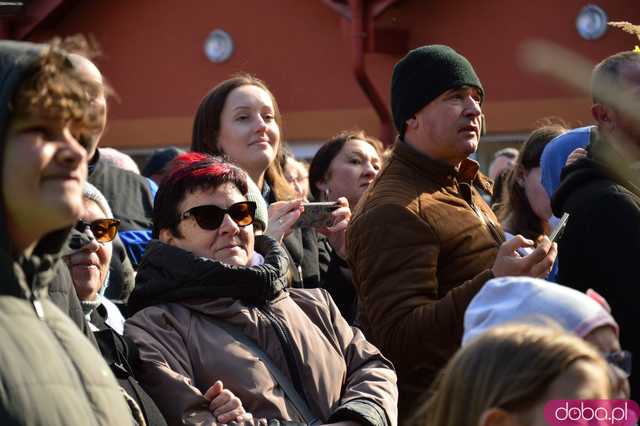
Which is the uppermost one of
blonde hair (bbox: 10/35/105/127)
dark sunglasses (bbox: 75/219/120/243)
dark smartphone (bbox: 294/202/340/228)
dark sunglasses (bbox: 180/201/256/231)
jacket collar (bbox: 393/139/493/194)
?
blonde hair (bbox: 10/35/105/127)

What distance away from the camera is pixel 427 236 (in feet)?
13.7

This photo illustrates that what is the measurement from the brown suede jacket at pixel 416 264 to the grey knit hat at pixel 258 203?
0.34 metres

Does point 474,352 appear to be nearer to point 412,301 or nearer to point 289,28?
point 412,301

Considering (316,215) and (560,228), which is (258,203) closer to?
(316,215)

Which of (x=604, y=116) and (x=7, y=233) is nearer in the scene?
(x=7, y=233)

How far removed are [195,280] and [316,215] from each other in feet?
4.54

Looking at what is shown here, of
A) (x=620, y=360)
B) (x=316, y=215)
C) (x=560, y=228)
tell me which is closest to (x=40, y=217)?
(x=620, y=360)

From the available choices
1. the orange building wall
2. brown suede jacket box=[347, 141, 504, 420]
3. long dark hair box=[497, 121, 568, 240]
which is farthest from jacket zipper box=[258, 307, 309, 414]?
the orange building wall

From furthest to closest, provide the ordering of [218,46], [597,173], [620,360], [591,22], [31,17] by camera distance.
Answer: [31,17]
[218,46]
[591,22]
[597,173]
[620,360]

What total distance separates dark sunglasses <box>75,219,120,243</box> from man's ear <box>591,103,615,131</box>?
173cm

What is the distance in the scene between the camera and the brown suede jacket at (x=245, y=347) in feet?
12.3

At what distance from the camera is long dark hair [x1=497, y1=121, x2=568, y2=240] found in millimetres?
6098

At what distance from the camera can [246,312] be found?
3.90 m

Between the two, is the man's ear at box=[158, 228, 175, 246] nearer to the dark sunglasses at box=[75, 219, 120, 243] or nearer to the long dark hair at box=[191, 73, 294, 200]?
the dark sunglasses at box=[75, 219, 120, 243]
